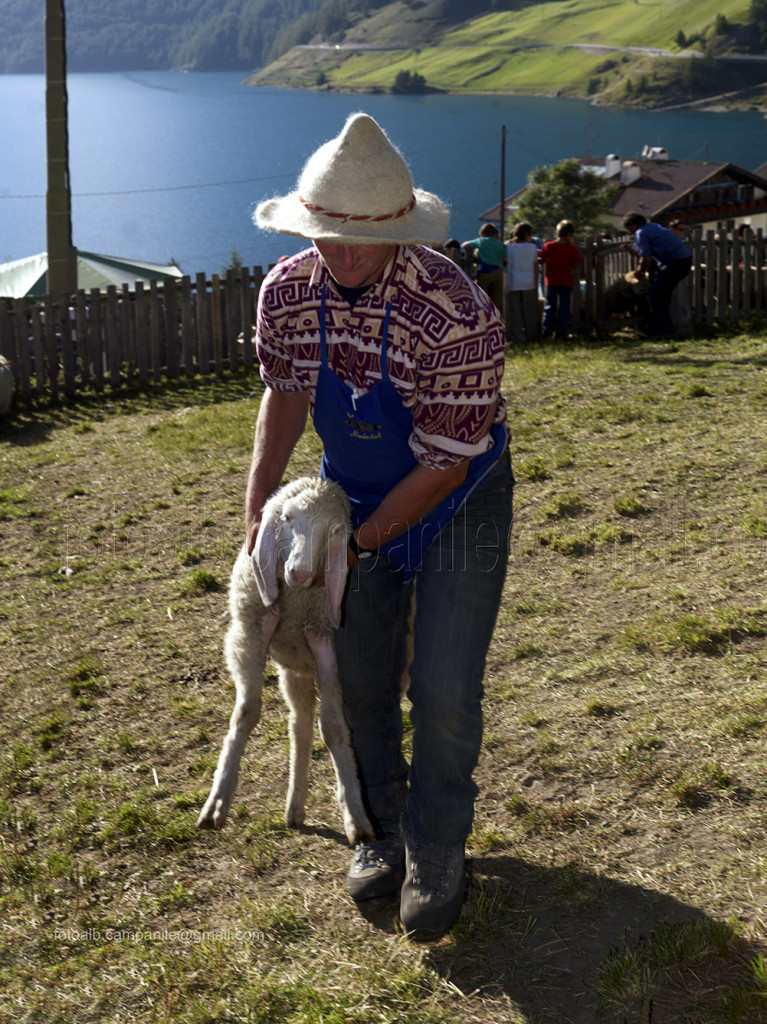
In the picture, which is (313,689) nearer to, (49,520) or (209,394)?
(49,520)

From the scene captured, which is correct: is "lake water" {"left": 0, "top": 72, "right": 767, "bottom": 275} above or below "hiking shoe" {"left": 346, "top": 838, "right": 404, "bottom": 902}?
above

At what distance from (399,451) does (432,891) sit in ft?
4.07

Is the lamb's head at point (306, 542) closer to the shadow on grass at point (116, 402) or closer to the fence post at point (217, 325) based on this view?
the shadow on grass at point (116, 402)

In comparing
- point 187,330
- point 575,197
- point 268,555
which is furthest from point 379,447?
point 575,197

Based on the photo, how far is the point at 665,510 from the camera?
5844 millimetres

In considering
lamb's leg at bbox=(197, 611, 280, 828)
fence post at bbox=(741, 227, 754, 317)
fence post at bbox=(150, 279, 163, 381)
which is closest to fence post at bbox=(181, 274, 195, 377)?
fence post at bbox=(150, 279, 163, 381)

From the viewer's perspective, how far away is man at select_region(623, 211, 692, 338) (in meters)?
11.8

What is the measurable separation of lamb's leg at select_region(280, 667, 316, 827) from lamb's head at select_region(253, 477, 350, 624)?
469 millimetres

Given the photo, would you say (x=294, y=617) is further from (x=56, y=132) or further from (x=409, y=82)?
(x=409, y=82)

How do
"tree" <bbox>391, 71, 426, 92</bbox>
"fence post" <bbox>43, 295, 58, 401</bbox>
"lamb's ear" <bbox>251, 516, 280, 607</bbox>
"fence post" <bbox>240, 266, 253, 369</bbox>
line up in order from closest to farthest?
1. "lamb's ear" <bbox>251, 516, 280, 607</bbox>
2. "fence post" <bbox>43, 295, 58, 401</bbox>
3. "fence post" <bbox>240, 266, 253, 369</bbox>
4. "tree" <bbox>391, 71, 426, 92</bbox>

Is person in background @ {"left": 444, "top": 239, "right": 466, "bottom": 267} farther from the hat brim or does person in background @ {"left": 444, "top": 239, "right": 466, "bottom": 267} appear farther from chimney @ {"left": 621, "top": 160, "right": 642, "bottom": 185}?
chimney @ {"left": 621, "top": 160, "right": 642, "bottom": 185}

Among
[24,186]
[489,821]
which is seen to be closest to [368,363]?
[489,821]

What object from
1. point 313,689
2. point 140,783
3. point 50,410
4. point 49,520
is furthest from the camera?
point 50,410

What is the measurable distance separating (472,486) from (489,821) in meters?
1.26
